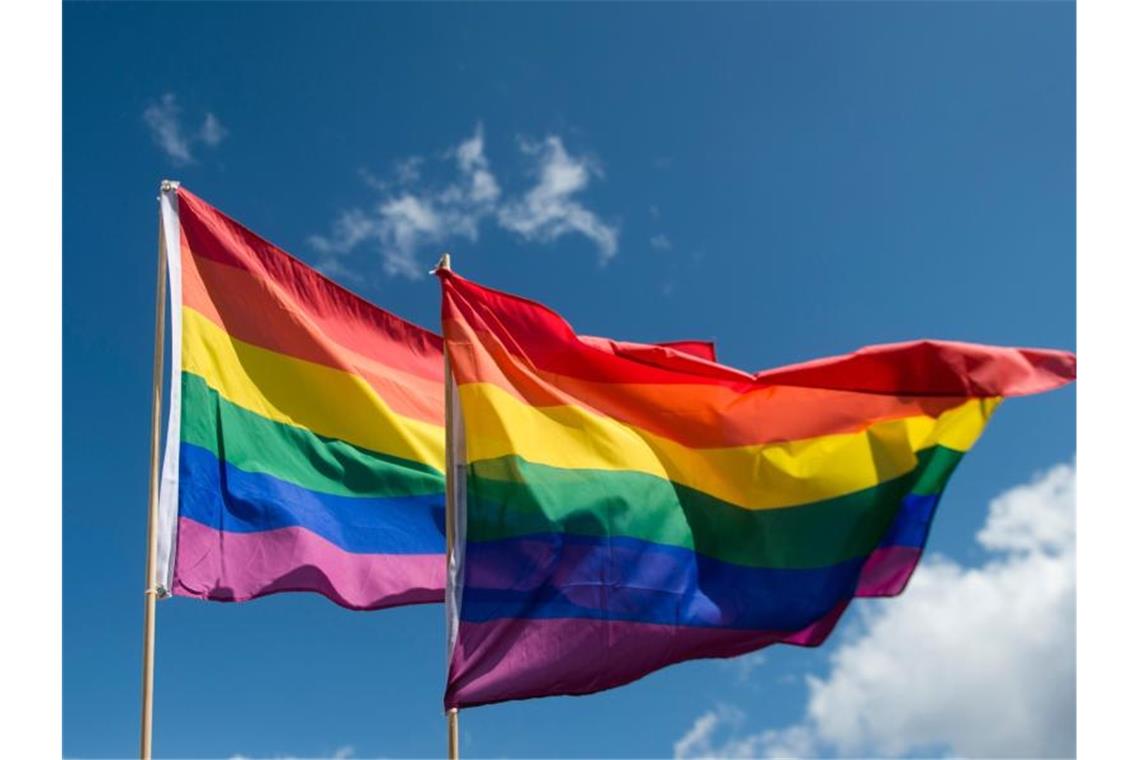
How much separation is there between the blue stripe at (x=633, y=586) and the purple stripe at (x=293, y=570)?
3.25 m

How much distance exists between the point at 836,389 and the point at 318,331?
6.61 m

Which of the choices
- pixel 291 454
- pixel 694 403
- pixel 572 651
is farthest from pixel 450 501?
pixel 291 454

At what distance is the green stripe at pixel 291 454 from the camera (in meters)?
15.2

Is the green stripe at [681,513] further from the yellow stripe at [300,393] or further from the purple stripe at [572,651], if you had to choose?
the yellow stripe at [300,393]

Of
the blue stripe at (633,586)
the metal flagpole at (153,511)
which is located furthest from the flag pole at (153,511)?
the blue stripe at (633,586)

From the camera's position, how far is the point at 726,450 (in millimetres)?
13812

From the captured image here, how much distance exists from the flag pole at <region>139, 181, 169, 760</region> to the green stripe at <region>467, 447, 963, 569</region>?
329 centimetres

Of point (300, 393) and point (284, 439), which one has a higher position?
point (300, 393)

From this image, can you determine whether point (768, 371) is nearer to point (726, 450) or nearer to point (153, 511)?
point (726, 450)

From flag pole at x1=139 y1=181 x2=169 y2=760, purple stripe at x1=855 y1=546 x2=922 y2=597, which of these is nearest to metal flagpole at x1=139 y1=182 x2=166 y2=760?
flag pole at x1=139 y1=181 x2=169 y2=760

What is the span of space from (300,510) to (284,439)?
94 centimetres

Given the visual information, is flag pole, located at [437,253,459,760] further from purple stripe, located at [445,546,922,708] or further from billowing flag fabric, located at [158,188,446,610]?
billowing flag fabric, located at [158,188,446,610]

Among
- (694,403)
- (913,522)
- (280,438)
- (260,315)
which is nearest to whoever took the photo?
(913,522)
